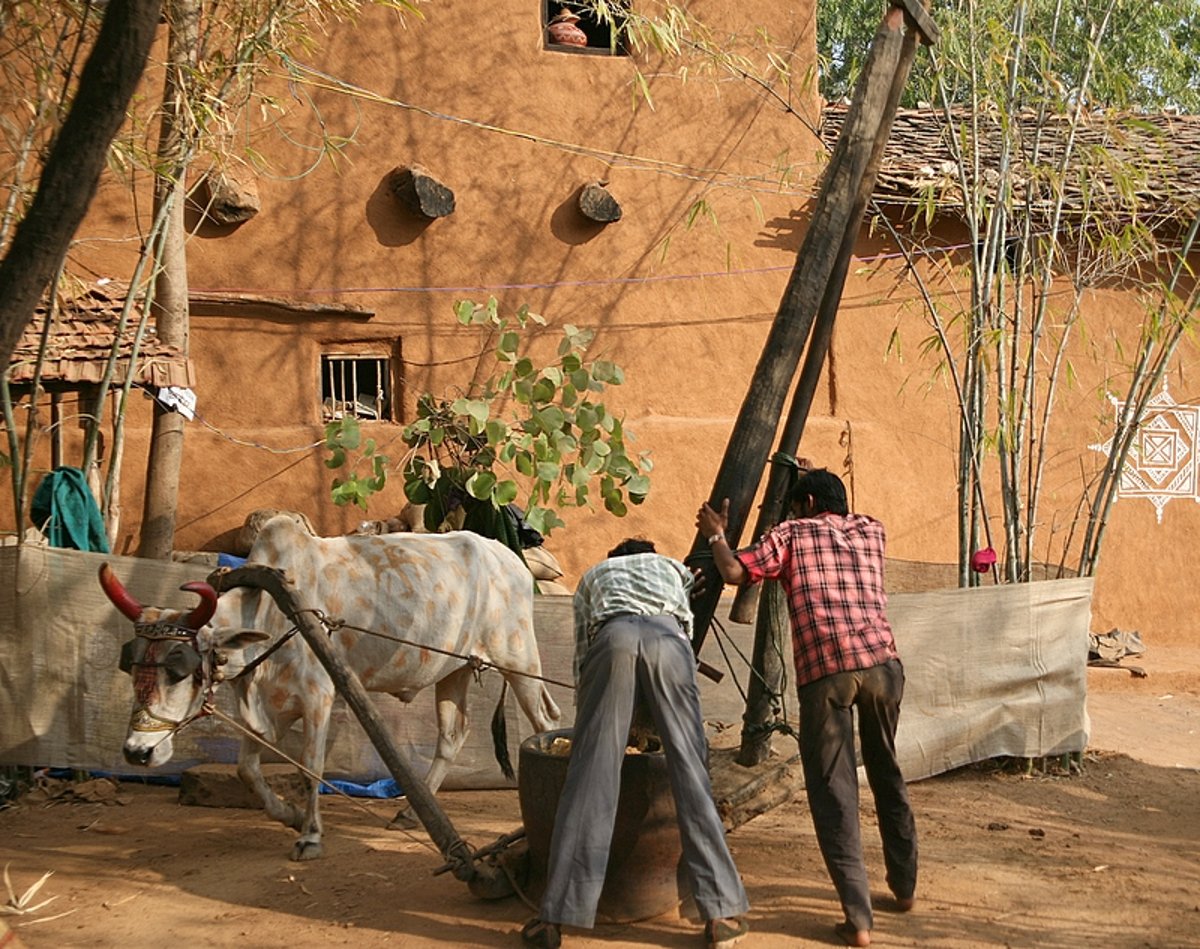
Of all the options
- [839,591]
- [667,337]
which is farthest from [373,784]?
[667,337]

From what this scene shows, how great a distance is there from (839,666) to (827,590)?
0.93 ft

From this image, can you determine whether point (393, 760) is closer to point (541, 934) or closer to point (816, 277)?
point (541, 934)

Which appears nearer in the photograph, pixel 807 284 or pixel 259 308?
pixel 807 284

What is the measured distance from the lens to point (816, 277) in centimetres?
585

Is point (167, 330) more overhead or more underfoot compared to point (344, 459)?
more overhead

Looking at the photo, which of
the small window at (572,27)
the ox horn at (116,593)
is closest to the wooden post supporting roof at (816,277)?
the ox horn at (116,593)

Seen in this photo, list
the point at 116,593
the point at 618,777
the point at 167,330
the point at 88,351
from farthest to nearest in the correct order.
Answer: the point at 167,330 → the point at 88,351 → the point at 116,593 → the point at 618,777

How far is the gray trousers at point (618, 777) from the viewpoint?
188 inches

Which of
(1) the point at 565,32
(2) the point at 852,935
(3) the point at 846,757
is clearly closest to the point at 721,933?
(2) the point at 852,935

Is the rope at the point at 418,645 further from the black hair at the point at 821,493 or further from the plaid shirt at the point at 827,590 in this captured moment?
the black hair at the point at 821,493

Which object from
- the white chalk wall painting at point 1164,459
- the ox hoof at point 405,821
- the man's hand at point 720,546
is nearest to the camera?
the man's hand at point 720,546

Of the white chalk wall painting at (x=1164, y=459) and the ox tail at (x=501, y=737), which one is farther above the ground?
the white chalk wall painting at (x=1164, y=459)

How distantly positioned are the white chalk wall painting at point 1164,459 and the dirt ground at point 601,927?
15.3ft

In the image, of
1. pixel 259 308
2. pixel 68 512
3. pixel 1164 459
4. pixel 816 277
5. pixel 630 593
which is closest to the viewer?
pixel 630 593
